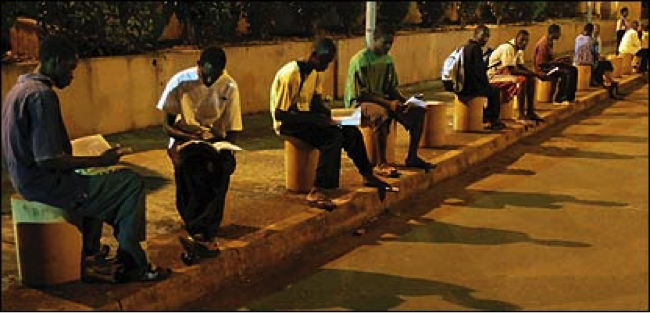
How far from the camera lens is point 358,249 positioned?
20.9 ft

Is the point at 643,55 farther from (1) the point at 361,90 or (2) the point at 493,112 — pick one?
(1) the point at 361,90

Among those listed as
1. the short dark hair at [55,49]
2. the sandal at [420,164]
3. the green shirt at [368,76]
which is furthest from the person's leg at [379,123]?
the short dark hair at [55,49]

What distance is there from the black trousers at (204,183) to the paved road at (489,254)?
0.53 m

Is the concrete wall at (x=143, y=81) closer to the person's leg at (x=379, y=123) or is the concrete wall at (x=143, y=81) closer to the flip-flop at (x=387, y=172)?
the person's leg at (x=379, y=123)

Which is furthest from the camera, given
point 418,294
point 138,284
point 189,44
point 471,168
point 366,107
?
point 189,44

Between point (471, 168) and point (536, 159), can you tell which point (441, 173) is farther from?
point (536, 159)

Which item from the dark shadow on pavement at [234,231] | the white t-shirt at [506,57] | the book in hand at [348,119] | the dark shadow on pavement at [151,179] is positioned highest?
the white t-shirt at [506,57]

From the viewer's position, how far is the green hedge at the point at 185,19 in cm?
1011

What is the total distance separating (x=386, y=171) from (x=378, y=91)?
2.54 ft

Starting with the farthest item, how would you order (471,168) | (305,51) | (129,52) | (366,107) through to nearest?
1. (305,51)
2. (129,52)
3. (471,168)
4. (366,107)

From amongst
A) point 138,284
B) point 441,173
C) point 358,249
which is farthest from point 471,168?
point 138,284

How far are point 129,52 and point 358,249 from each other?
17.4ft

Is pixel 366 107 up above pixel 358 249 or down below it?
above

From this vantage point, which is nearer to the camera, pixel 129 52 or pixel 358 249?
pixel 358 249
